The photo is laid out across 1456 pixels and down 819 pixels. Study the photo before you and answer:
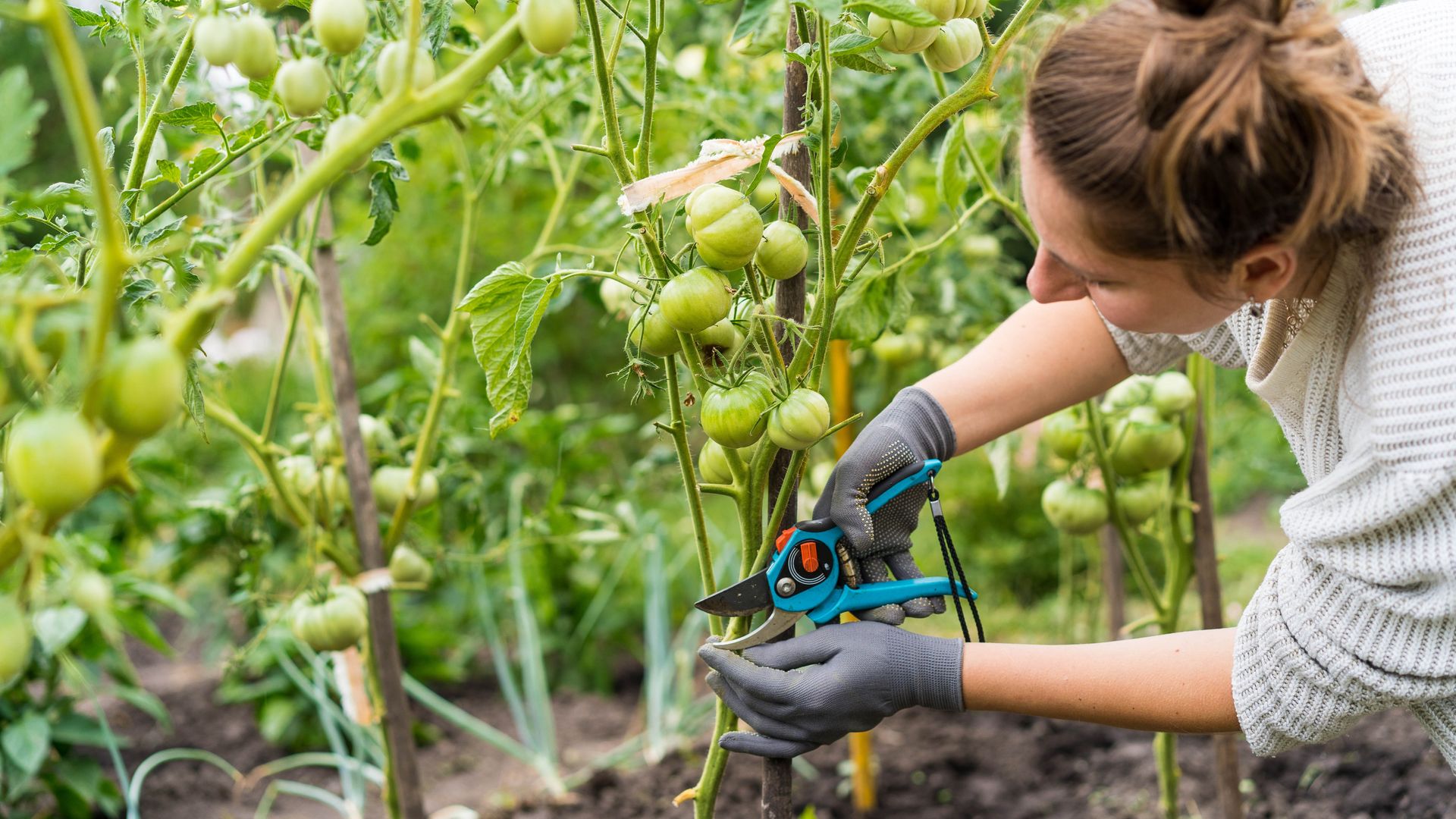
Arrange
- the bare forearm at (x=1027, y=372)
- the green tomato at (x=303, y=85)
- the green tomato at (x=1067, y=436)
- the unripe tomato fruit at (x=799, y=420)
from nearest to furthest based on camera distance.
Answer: the green tomato at (x=303, y=85) → the unripe tomato fruit at (x=799, y=420) → the bare forearm at (x=1027, y=372) → the green tomato at (x=1067, y=436)

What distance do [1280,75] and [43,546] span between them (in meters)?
0.81

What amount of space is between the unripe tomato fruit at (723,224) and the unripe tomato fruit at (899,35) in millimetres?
191

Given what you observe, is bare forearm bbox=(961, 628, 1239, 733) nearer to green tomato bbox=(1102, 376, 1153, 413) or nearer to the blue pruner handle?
the blue pruner handle

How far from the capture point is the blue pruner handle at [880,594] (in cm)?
104

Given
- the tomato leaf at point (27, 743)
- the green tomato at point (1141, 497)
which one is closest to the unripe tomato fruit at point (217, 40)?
the green tomato at point (1141, 497)

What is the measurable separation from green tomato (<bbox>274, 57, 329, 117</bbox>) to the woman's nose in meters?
0.61

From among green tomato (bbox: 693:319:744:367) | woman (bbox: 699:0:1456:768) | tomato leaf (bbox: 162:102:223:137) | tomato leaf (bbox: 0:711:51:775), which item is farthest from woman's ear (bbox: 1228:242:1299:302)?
tomato leaf (bbox: 0:711:51:775)

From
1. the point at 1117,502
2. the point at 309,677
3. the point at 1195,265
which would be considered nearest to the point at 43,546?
the point at 1195,265

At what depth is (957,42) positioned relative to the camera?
952mm

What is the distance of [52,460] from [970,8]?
77 centimetres

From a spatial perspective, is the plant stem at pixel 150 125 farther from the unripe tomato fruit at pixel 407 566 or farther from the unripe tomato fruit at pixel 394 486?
the unripe tomato fruit at pixel 407 566

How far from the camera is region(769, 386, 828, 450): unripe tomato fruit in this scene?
2.86 feet

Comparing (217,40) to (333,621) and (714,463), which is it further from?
(333,621)

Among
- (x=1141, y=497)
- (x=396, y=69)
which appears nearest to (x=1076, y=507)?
(x=1141, y=497)
